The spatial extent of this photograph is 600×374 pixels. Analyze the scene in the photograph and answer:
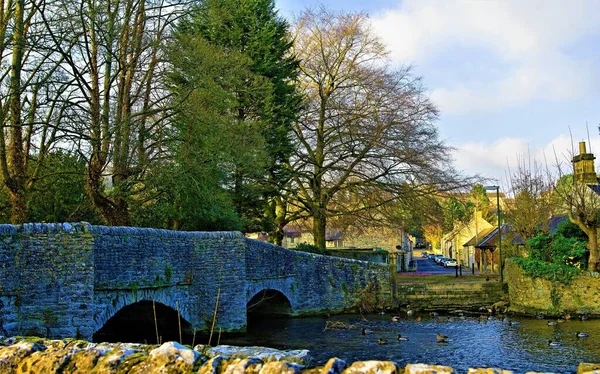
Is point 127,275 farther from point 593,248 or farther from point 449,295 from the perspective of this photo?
point 593,248

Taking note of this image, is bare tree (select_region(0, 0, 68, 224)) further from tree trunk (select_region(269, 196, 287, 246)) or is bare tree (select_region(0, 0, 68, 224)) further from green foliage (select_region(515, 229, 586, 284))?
green foliage (select_region(515, 229, 586, 284))

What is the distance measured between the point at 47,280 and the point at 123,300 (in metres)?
2.36

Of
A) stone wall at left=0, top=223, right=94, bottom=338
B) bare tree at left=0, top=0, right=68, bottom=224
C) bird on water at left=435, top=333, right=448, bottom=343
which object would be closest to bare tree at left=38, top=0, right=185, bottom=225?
bare tree at left=0, top=0, right=68, bottom=224

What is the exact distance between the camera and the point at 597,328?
20.6 m

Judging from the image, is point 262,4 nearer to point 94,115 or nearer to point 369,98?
point 369,98

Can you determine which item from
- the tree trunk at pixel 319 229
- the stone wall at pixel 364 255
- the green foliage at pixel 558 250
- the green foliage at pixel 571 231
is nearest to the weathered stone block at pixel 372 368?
the green foliage at pixel 558 250

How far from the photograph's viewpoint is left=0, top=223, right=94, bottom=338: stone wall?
1152cm

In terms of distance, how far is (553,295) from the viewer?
24.7m

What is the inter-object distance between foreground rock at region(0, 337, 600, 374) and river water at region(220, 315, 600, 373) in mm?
9093

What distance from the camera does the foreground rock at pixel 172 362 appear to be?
14.2 ft

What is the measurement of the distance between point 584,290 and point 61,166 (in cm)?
1963

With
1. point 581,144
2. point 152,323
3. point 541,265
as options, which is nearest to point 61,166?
point 152,323

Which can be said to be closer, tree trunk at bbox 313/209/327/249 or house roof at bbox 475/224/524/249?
tree trunk at bbox 313/209/327/249

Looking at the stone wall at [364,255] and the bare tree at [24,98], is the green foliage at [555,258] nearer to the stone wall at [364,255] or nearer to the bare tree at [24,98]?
the stone wall at [364,255]
